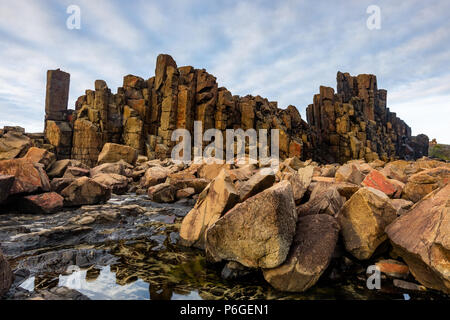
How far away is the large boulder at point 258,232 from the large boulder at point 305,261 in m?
0.12

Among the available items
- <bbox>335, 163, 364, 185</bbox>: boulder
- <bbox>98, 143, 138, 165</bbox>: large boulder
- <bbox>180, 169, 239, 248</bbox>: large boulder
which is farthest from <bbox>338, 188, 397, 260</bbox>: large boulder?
<bbox>98, 143, 138, 165</bbox>: large boulder

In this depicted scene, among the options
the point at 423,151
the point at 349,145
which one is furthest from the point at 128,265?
the point at 423,151

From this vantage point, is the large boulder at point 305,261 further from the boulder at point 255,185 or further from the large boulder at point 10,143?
the large boulder at point 10,143

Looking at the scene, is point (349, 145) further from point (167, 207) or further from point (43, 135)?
Result: point (43, 135)

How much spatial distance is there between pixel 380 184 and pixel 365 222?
2.91m

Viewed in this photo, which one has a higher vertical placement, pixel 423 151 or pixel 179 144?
pixel 423 151

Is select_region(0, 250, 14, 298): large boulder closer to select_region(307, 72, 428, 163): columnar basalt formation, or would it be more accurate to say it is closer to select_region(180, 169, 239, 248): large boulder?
select_region(180, 169, 239, 248): large boulder

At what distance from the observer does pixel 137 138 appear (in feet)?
103

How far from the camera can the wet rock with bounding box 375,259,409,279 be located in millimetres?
3297

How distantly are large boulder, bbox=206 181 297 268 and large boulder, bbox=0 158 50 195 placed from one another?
6.40 metres

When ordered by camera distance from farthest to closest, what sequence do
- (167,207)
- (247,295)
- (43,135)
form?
(43,135) < (167,207) < (247,295)

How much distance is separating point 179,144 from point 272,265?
31.1m

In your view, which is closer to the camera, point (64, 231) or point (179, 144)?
point (64, 231)
